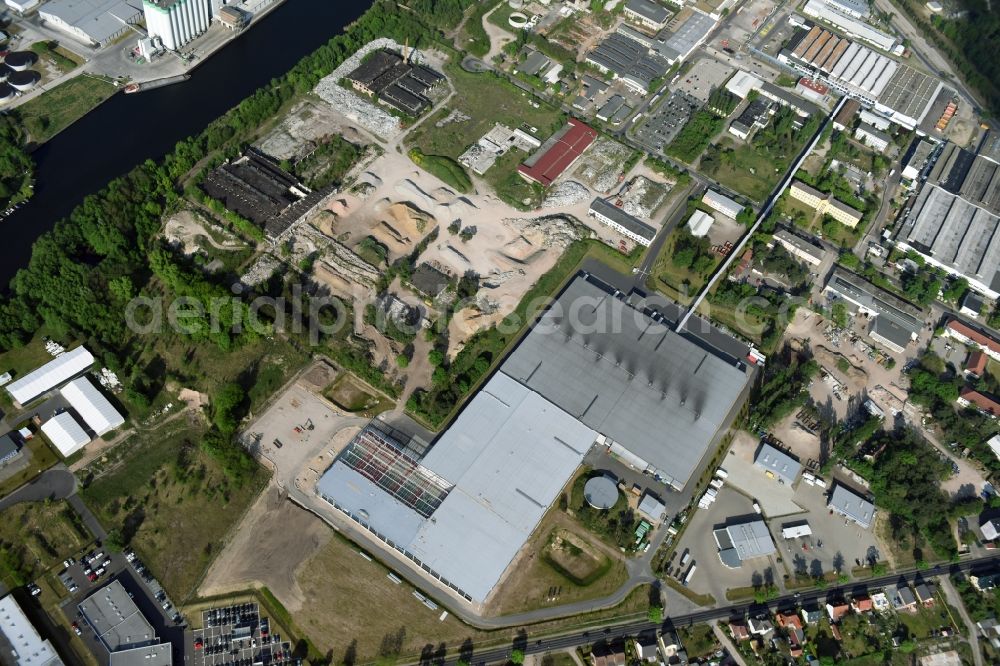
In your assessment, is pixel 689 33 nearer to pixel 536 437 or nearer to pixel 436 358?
pixel 436 358

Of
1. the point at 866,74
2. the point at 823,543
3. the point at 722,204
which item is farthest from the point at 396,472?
the point at 866,74

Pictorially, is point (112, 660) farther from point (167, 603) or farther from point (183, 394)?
point (183, 394)

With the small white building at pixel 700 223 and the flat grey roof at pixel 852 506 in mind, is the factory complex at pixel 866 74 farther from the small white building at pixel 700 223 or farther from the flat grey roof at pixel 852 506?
the flat grey roof at pixel 852 506

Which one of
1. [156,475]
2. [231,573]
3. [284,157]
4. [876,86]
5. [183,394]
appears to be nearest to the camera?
[231,573]

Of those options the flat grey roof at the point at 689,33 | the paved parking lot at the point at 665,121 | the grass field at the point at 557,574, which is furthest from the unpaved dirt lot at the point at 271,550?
the flat grey roof at the point at 689,33

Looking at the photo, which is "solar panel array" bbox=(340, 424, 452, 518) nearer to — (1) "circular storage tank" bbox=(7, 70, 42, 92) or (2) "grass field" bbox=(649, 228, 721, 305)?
(2) "grass field" bbox=(649, 228, 721, 305)

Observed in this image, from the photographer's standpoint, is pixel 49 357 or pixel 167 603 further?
pixel 49 357

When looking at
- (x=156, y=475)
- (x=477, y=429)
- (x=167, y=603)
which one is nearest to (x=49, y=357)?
(x=156, y=475)

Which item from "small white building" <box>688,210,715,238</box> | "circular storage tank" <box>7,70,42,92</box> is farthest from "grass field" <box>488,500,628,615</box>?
"circular storage tank" <box>7,70,42,92</box>
